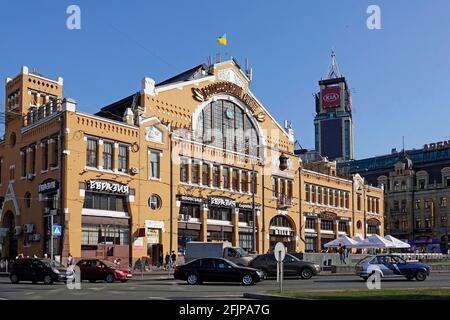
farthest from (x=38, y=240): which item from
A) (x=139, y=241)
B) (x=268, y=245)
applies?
(x=268, y=245)

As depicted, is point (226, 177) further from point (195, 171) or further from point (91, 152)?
point (91, 152)

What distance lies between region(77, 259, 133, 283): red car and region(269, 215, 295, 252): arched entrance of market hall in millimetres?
31377

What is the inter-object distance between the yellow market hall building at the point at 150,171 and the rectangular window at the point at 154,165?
4.2 inches

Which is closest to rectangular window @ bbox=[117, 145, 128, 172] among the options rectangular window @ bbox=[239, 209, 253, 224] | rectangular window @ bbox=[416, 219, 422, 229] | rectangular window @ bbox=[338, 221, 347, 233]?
rectangular window @ bbox=[239, 209, 253, 224]

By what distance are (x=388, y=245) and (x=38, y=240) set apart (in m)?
29.2

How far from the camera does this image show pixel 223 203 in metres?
59.2

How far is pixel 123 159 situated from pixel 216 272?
20598 millimetres

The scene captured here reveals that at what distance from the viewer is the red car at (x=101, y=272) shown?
35.6 meters

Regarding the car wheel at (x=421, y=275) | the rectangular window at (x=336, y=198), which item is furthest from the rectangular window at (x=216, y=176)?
the car wheel at (x=421, y=275)

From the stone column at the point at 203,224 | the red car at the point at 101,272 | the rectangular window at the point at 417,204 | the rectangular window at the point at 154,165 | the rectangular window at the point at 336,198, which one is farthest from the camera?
the rectangular window at the point at 417,204

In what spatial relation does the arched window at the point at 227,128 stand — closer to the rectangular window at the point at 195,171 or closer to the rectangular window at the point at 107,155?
the rectangular window at the point at 195,171

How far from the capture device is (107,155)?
49.4 m

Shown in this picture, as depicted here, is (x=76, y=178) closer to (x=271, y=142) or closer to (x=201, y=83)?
(x=201, y=83)

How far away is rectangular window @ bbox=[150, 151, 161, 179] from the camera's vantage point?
53.1 meters
